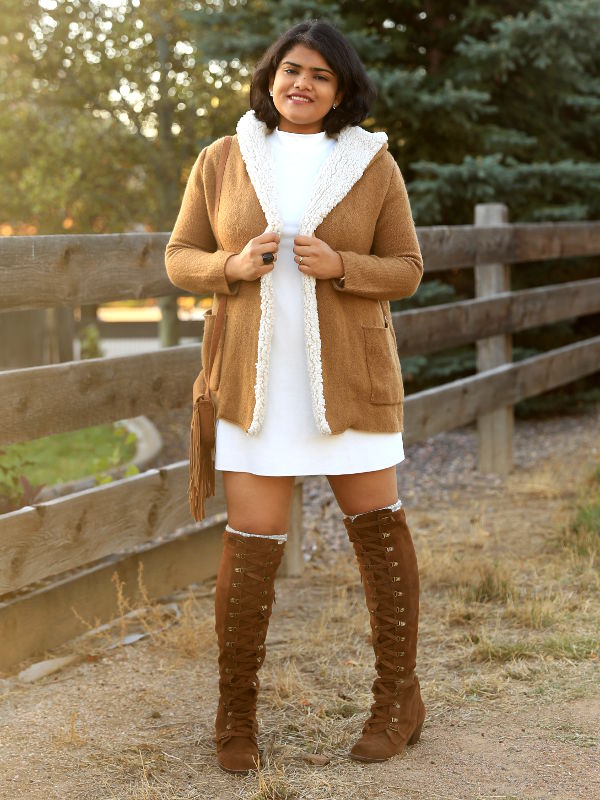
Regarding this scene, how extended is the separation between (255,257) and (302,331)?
0.23 meters

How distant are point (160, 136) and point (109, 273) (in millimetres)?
7996

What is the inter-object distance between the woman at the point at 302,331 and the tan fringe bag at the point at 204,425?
0.02 meters

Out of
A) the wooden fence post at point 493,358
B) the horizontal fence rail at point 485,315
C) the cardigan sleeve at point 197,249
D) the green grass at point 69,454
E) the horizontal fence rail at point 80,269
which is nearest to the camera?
the cardigan sleeve at point 197,249

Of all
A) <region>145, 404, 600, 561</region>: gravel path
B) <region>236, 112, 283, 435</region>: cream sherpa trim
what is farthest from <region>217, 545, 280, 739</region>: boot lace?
<region>145, 404, 600, 561</region>: gravel path

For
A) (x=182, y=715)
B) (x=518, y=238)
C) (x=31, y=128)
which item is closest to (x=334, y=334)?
(x=182, y=715)

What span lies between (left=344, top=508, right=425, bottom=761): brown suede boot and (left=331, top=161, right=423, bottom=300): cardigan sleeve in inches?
23.2

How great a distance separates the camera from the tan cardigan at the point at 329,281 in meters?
2.73

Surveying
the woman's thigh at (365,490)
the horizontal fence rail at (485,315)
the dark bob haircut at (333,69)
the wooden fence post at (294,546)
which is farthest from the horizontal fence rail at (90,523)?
the horizontal fence rail at (485,315)

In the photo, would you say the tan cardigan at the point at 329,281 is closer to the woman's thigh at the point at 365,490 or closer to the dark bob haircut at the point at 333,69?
the dark bob haircut at the point at 333,69

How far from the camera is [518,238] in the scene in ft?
22.2

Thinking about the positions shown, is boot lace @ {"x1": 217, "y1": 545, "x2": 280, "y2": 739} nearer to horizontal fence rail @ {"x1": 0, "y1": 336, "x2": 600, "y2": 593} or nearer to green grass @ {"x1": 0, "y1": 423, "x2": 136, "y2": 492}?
horizontal fence rail @ {"x1": 0, "y1": 336, "x2": 600, "y2": 593}

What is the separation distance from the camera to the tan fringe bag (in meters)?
2.84

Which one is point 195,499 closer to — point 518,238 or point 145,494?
point 145,494

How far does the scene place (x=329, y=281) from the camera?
276 centimetres
